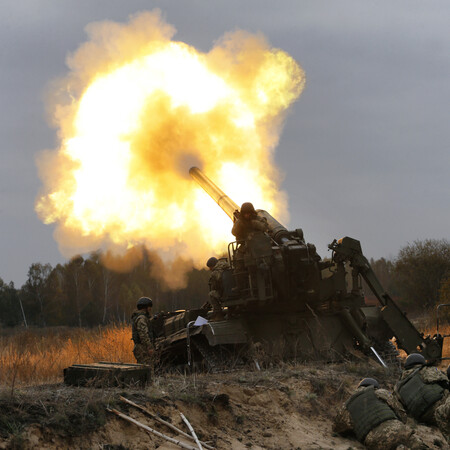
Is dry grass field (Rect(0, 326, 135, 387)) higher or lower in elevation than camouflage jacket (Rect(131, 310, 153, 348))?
lower

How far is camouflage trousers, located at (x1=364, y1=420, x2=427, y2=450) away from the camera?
8539mm

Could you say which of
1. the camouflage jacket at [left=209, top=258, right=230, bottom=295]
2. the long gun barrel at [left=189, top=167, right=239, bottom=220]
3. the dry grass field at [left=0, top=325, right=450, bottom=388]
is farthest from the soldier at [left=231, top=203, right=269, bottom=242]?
the dry grass field at [left=0, top=325, right=450, bottom=388]

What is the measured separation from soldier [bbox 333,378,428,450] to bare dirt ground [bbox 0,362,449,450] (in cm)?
58

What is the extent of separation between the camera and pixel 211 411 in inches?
372

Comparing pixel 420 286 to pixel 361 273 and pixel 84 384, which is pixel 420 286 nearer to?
pixel 361 273

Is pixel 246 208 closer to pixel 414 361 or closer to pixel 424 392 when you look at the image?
pixel 414 361

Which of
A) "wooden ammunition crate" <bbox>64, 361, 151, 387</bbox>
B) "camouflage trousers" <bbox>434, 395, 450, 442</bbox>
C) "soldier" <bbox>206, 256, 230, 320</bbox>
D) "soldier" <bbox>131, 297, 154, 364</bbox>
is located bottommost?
"camouflage trousers" <bbox>434, 395, 450, 442</bbox>

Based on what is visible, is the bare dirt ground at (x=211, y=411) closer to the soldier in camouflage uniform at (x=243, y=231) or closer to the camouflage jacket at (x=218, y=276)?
the soldier in camouflage uniform at (x=243, y=231)

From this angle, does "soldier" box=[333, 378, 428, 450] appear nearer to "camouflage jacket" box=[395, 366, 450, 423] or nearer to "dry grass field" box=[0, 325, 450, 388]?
"camouflage jacket" box=[395, 366, 450, 423]

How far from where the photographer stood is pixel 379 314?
1530 centimetres

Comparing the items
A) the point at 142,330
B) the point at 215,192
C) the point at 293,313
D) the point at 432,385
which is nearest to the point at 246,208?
the point at 293,313

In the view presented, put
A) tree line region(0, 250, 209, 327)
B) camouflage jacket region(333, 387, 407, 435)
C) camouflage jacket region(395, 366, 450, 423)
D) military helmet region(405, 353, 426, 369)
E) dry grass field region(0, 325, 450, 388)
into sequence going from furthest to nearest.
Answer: tree line region(0, 250, 209, 327), dry grass field region(0, 325, 450, 388), military helmet region(405, 353, 426, 369), camouflage jacket region(395, 366, 450, 423), camouflage jacket region(333, 387, 407, 435)

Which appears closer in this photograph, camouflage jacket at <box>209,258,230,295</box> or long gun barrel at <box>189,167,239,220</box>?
camouflage jacket at <box>209,258,230,295</box>

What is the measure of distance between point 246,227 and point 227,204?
236 centimetres
